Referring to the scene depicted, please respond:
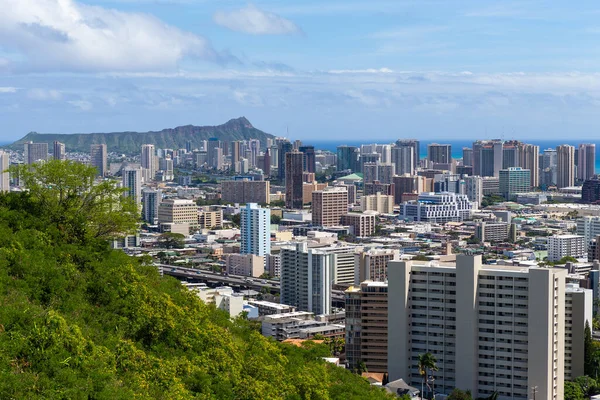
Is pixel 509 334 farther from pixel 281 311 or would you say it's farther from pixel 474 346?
pixel 281 311

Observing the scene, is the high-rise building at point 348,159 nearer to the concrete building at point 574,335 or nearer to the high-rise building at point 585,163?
the high-rise building at point 585,163

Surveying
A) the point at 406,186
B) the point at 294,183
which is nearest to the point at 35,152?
the point at 294,183

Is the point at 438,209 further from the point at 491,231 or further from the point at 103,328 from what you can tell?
the point at 103,328

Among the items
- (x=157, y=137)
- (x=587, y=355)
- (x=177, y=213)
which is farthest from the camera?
(x=157, y=137)

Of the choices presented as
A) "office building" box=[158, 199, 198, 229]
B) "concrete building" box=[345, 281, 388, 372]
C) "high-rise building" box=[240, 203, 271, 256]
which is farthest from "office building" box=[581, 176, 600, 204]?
"concrete building" box=[345, 281, 388, 372]

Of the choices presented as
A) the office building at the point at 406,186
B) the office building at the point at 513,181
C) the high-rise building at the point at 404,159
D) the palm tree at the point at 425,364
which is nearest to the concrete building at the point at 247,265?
the palm tree at the point at 425,364
